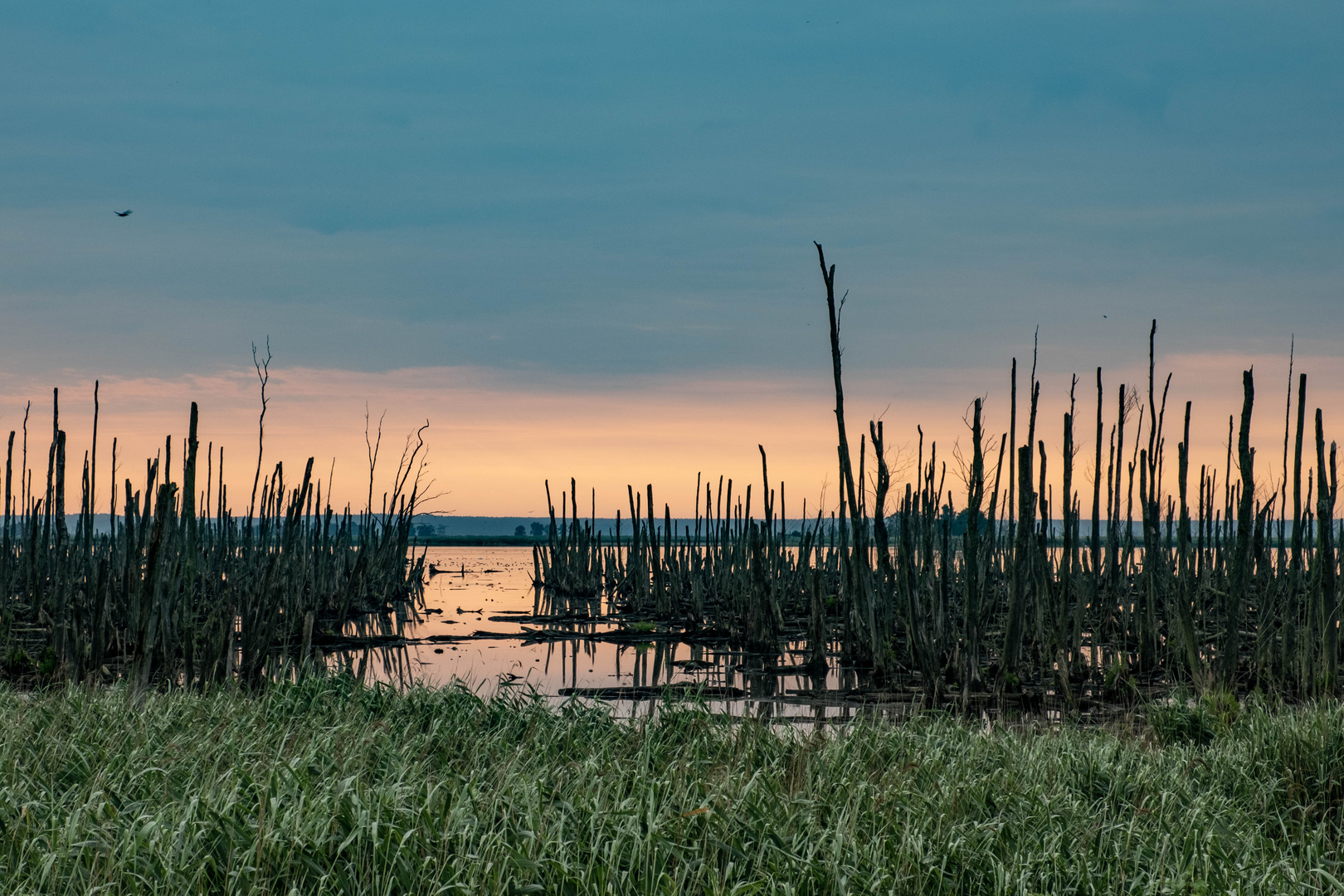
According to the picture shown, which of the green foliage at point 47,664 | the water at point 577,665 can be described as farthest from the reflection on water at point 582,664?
the green foliage at point 47,664

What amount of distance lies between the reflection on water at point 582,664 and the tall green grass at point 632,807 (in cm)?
222

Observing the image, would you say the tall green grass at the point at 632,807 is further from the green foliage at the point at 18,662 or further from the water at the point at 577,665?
the green foliage at the point at 18,662

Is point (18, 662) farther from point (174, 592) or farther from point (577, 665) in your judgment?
point (577, 665)

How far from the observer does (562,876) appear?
369cm

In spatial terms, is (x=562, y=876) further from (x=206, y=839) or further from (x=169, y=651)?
(x=169, y=651)

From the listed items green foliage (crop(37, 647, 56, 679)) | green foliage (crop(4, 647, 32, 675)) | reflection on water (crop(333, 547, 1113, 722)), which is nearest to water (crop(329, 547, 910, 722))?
reflection on water (crop(333, 547, 1113, 722))

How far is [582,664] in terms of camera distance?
14344 mm

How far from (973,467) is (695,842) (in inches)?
334

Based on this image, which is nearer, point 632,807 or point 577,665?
point 632,807

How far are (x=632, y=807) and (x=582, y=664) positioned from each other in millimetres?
10119

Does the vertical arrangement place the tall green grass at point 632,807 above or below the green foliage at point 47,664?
above

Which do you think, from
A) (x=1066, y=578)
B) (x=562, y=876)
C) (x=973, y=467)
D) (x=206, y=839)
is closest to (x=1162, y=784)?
(x=562, y=876)

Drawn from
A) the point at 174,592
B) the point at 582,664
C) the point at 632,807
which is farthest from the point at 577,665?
the point at 632,807

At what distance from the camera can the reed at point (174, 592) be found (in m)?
9.48
